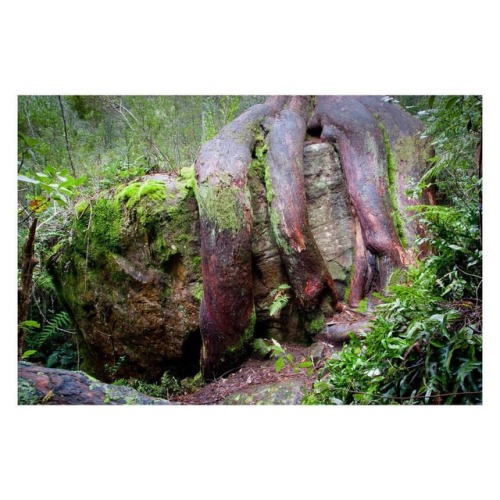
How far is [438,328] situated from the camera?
1.74m

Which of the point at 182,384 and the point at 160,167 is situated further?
the point at 160,167

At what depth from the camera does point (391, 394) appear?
1.83 metres

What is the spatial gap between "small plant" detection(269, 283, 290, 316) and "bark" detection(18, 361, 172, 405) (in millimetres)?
1146

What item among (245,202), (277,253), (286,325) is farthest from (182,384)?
(245,202)

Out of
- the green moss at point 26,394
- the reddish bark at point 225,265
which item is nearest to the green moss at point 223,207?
the reddish bark at point 225,265

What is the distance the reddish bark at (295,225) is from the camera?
2883 millimetres

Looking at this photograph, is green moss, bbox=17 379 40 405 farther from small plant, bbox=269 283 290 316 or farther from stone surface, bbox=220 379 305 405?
small plant, bbox=269 283 290 316

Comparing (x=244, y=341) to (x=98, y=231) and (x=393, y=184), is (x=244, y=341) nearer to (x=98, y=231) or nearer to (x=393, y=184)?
(x=98, y=231)

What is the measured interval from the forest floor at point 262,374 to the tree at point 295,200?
11cm

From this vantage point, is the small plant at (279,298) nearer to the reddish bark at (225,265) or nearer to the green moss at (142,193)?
the reddish bark at (225,265)

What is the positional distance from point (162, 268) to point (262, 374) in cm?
117

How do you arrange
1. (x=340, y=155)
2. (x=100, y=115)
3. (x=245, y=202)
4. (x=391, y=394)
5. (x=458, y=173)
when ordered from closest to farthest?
(x=391, y=394) < (x=458, y=173) < (x=100, y=115) < (x=245, y=202) < (x=340, y=155)
